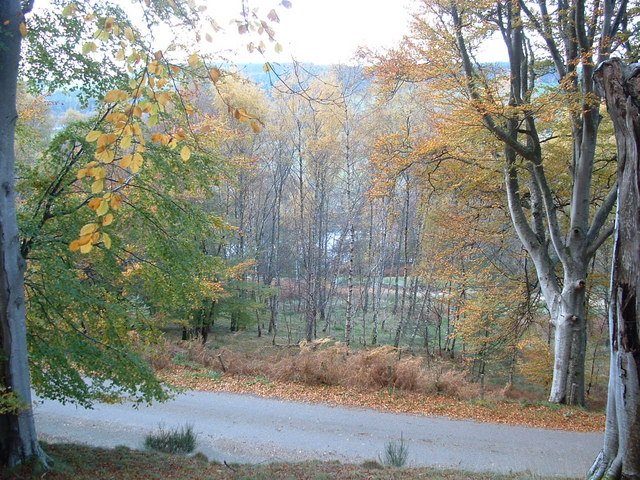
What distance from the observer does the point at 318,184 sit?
22.9m

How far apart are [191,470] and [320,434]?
3294 mm

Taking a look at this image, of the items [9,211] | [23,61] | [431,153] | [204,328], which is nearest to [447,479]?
[9,211]

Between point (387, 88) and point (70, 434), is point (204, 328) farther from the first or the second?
point (387, 88)

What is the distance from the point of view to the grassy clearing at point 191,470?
543 cm

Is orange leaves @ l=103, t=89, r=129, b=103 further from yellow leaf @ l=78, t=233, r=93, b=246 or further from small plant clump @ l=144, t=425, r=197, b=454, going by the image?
small plant clump @ l=144, t=425, r=197, b=454

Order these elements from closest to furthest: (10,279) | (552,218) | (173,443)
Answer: (10,279) < (173,443) < (552,218)

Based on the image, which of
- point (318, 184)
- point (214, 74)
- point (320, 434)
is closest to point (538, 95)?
point (320, 434)

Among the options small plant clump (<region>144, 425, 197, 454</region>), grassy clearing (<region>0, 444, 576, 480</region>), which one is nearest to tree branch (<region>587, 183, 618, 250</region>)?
grassy clearing (<region>0, 444, 576, 480</region>)

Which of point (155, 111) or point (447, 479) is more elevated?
point (155, 111)

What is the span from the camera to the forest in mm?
3410

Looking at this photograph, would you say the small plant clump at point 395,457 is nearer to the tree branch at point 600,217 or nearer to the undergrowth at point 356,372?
the undergrowth at point 356,372

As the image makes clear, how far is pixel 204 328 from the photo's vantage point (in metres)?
20.8

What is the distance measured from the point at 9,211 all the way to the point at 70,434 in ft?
16.7

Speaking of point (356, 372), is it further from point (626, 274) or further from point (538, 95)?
point (626, 274)
